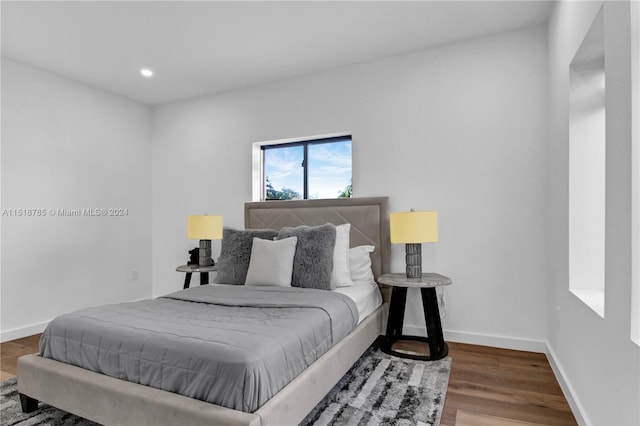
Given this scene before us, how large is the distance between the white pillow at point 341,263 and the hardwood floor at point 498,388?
853 mm

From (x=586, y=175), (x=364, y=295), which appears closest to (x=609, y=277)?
(x=586, y=175)

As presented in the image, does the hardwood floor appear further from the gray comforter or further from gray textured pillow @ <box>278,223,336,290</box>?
gray textured pillow @ <box>278,223,336,290</box>

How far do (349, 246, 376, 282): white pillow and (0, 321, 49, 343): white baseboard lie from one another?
3.29m

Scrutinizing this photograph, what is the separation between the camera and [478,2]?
2.64 meters

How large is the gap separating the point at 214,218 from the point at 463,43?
309 cm

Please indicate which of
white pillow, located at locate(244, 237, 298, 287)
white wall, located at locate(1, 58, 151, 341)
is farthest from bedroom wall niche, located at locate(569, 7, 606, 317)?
white wall, located at locate(1, 58, 151, 341)

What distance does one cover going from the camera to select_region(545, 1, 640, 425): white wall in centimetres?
131

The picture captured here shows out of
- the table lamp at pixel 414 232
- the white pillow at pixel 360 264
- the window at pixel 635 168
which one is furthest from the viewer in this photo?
the white pillow at pixel 360 264

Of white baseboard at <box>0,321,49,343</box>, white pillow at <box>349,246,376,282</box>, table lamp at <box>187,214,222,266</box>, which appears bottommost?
white baseboard at <box>0,321,49,343</box>

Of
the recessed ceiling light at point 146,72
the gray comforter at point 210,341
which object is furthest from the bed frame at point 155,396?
the recessed ceiling light at point 146,72

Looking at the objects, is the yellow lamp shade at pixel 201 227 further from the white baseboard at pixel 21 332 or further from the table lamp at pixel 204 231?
the white baseboard at pixel 21 332

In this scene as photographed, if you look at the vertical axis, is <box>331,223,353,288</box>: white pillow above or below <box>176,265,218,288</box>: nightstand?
above

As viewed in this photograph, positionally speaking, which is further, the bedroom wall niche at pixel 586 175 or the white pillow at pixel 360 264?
the white pillow at pixel 360 264

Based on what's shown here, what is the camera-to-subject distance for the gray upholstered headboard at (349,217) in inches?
134
